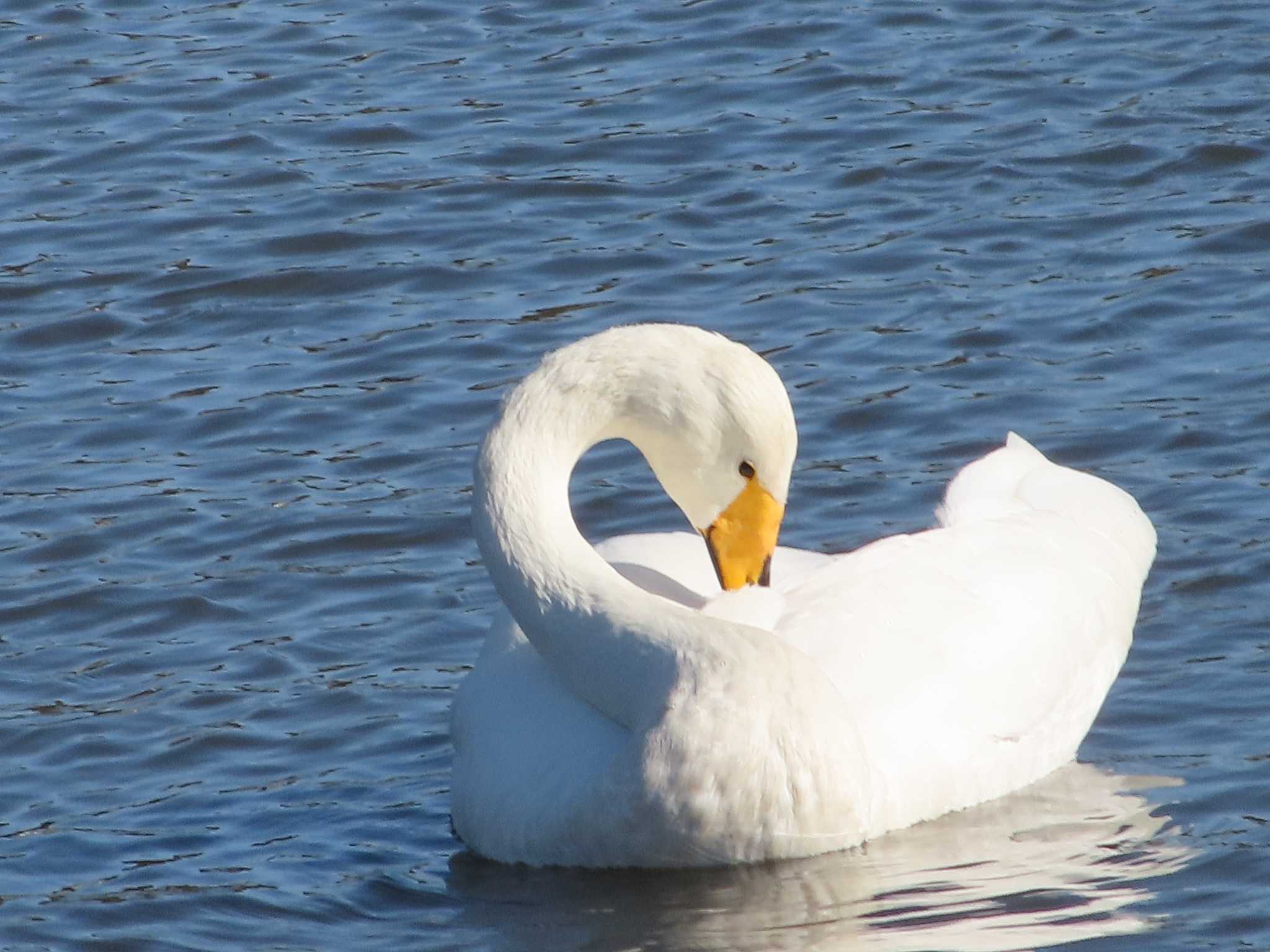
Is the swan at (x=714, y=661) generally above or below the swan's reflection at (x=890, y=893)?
above

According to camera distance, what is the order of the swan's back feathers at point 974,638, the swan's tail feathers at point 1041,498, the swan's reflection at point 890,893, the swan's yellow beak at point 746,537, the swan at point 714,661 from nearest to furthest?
1. the swan's reflection at point 890,893
2. the swan at point 714,661
3. the swan's back feathers at point 974,638
4. the swan's yellow beak at point 746,537
5. the swan's tail feathers at point 1041,498

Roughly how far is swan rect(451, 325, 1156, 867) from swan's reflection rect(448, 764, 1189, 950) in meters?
0.06

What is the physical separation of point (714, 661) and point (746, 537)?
1.75 ft

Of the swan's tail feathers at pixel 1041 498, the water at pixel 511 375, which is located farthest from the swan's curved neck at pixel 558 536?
the swan's tail feathers at pixel 1041 498

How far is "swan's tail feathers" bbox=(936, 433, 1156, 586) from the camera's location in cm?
754

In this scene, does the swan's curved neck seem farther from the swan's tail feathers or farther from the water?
the swan's tail feathers

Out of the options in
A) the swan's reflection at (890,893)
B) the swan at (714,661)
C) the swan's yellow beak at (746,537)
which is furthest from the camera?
the swan's yellow beak at (746,537)

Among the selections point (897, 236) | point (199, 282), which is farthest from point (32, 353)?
point (897, 236)

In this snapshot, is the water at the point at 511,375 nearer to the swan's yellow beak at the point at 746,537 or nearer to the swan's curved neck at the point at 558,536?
the swan's curved neck at the point at 558,536

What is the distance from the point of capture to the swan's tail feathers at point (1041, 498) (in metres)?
7.54

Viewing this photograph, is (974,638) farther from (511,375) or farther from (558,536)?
(511,375)

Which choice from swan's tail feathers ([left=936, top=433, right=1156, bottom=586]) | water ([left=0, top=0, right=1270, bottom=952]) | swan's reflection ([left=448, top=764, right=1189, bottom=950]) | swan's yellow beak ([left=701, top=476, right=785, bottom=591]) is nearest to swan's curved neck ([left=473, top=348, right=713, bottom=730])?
swan's yellow beak ([left=701, top=476, right=785, bottom=591])

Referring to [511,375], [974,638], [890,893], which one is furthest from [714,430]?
[511,375]

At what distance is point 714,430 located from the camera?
6352mm
